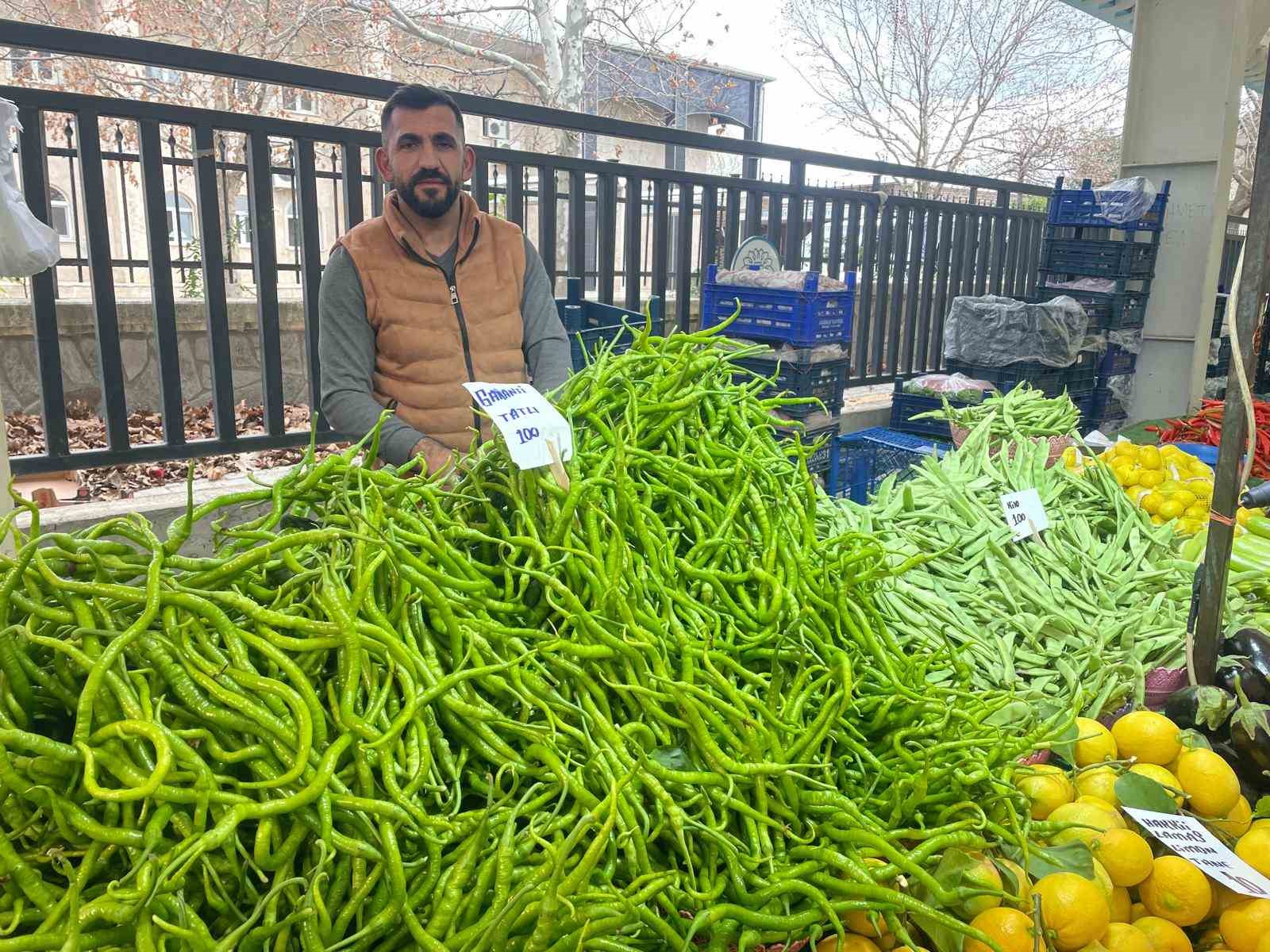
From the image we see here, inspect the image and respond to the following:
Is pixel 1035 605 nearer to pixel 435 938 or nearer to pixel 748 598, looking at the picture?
pixel 748 598

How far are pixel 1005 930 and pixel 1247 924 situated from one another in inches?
19.9

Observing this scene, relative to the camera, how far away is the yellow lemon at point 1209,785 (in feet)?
5.54

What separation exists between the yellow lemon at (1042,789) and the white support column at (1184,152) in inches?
266

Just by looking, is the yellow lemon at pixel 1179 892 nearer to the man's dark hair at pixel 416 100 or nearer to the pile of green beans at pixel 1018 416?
the pile of green beans at pixel 1018 416

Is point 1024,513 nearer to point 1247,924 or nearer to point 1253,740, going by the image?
point 1253,740

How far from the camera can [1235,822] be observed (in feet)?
5.57

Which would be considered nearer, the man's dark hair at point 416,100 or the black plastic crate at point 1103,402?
the man's dark hair at point 416,100

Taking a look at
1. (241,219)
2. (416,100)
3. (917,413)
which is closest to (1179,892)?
(416,100)

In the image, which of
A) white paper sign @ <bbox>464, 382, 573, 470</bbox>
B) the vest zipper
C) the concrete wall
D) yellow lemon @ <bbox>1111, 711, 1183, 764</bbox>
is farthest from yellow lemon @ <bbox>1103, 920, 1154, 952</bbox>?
the concrete wall

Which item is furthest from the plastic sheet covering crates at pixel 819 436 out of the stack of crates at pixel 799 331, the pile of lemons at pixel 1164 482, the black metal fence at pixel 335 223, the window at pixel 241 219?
the window at pixel 241 219

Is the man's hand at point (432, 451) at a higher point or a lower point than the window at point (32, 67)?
lower

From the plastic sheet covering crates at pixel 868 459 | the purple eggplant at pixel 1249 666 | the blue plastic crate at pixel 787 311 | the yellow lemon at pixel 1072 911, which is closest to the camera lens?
the yellow lemon at pixel 1072 911

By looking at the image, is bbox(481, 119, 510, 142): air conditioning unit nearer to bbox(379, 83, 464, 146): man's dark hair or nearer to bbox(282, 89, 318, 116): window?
bbox(282, 89, 318, 116): window

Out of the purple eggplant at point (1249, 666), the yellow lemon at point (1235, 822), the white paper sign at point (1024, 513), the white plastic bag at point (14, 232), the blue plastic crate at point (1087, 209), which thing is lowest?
the yellow lemon at point (1235, 822)
